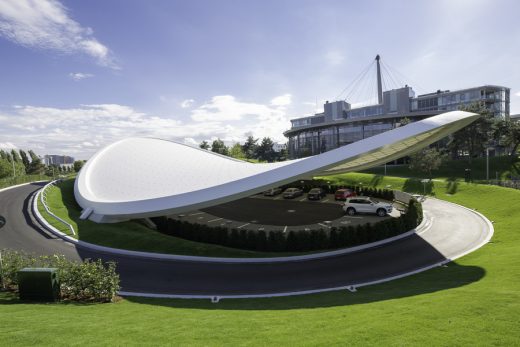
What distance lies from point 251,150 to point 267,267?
104 meters

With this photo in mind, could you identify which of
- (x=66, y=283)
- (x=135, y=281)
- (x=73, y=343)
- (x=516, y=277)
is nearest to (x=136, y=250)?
(x=135, y=281)

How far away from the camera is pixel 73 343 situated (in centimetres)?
659

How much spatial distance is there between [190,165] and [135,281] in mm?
11874

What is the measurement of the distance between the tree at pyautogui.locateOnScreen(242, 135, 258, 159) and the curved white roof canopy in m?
83.2

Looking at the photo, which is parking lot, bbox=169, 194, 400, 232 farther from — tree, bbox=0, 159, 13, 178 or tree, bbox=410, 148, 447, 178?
tree, bbox=0, 159, 13, 178

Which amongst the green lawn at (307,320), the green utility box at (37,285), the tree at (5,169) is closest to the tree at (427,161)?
the green lawn at (307,320)

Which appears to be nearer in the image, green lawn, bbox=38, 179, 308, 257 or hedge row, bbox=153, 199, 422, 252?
green lawn, bbox=38, 179, 308, 257

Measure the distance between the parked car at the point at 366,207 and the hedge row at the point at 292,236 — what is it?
18.8ft

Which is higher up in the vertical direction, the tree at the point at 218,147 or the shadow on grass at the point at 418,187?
the tree at the point at 218,147

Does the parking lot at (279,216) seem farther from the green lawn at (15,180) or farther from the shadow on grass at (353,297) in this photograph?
the green lawn at (15,180)

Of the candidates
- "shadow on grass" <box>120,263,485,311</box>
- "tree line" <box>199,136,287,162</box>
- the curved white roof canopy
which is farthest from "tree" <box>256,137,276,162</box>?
"shadow on grass" <box>120,263,485,311</box>

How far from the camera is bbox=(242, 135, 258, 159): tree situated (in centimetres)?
11925

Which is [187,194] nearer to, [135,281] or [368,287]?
[135,281]

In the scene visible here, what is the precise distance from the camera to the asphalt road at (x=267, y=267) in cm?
1422
